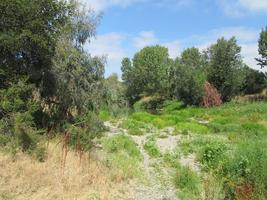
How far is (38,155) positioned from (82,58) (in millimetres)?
6041

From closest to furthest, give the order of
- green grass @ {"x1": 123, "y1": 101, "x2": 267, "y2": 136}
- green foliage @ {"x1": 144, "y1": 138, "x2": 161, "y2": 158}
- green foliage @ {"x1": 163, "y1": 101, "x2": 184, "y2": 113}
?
green foliage @ {"x1": 144, "y1": 138, "x2": 161, "y2": 158}
green grass @ {"x1": 123, "y1": 101, "x2": 267, "y2": 136}
green foliage @ {"x1": 163, "y1": 101, "x2": 184, "y2": 113}

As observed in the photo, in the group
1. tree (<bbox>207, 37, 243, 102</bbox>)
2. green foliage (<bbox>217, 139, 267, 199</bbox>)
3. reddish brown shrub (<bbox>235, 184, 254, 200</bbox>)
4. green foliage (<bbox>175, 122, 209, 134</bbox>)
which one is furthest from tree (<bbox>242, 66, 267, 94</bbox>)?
reddish brown shrub (<bbox>235, 184, 254, 200</bbox>)

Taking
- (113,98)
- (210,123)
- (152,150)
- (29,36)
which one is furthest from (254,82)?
(29,36)

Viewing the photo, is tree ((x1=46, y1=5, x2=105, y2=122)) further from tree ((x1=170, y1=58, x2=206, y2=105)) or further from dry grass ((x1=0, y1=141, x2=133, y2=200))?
tree ((x1=170, y1=58, x2=206, y2=105))

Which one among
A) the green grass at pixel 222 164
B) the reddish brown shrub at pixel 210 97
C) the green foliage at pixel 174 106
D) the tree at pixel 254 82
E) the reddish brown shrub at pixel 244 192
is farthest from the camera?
the tree at pixel 254 82

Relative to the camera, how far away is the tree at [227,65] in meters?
49.3

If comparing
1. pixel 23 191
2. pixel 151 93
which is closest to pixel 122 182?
pixel 23 191

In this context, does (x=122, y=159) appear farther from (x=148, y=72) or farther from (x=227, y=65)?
(x=148, y=72)

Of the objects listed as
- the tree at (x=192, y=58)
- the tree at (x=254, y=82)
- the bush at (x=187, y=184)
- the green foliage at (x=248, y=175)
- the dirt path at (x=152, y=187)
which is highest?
the tree at (x=192, y=58)

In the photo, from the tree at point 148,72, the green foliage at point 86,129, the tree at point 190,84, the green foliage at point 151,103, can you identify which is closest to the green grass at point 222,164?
the green foliage at point 86,129

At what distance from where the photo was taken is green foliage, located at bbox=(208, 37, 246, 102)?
162 feet

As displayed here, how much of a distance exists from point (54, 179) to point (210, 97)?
39.3 meters

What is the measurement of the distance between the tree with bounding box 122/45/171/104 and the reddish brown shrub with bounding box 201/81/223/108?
1316 centimetres

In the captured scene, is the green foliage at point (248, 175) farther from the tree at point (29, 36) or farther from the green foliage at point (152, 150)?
the tree at point (29, 36)
